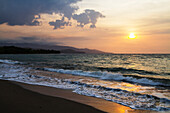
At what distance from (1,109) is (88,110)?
2.94 metres

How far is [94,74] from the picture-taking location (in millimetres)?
15930

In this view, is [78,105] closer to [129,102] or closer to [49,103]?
[49,103]

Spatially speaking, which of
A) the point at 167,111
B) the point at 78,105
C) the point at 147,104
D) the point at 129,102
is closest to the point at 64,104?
the point at 78,105

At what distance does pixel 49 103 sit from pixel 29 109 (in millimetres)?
942

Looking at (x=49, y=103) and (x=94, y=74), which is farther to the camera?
(x=94, y=74)

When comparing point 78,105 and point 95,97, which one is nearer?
point 78,105

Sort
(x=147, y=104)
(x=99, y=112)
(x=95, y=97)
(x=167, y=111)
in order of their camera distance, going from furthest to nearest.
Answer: (x=95, y=97), (x=147, y=104), (x=167, y=111), (x=99, y=112)

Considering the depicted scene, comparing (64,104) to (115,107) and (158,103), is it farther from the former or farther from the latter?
(158,103)

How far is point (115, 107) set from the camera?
534cm

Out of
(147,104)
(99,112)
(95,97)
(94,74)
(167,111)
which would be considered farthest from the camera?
(94,74)

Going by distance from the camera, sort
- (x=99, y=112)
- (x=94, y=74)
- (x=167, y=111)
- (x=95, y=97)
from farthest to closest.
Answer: (x=94, y=74)
(x=95, y=97)
(x=167, y=111)
(x=99, y=112)

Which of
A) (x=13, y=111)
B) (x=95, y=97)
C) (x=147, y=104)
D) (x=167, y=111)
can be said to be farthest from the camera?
(x=95, y=97)

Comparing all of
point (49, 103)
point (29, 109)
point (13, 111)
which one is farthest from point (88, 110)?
point (13, 111)

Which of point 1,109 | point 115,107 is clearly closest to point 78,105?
point 115,107
